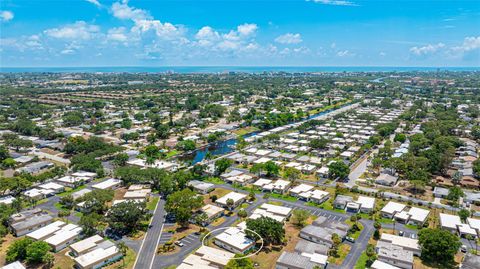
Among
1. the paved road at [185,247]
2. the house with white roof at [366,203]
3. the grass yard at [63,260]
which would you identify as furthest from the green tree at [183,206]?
the house with white roof at [366,203]

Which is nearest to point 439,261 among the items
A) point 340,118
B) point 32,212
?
point 32,212

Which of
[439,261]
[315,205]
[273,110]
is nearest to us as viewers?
[439,261]

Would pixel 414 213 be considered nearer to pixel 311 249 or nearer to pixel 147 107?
pixel 311 249

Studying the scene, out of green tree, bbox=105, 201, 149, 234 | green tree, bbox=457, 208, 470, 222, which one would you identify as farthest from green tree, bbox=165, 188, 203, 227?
green tree, bbox=457, 208, 470, 222

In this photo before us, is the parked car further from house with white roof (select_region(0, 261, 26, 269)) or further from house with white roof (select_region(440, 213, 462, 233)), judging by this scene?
house with white roof (select_region(0, 261, 26, 269))

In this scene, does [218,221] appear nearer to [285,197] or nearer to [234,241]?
[234,241]

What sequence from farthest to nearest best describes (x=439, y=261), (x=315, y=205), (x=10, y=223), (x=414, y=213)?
(x=315, y=205) < (x=414, y=213) < (x=10, y=223) < (x=439, y=261)
